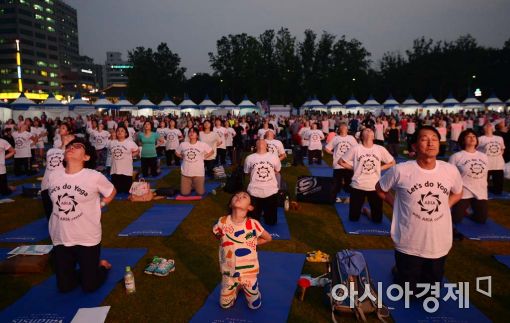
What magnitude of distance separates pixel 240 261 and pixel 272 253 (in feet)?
7.66

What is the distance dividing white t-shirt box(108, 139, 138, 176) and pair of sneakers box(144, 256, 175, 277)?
5.63 metres

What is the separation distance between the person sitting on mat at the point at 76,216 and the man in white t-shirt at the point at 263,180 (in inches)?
142

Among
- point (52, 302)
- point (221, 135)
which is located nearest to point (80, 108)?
point (221, 135)

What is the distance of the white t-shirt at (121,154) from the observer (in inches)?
440

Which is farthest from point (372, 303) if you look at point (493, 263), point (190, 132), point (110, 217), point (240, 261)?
point (190, 132)

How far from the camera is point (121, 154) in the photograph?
11188 millimetres

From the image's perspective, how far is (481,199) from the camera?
26.8ft

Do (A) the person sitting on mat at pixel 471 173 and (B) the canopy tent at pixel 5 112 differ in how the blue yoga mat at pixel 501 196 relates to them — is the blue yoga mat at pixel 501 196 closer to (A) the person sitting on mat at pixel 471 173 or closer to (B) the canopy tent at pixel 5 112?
(A) the person sitting on mat at pixel 471 173

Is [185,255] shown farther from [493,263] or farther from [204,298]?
[493,263]

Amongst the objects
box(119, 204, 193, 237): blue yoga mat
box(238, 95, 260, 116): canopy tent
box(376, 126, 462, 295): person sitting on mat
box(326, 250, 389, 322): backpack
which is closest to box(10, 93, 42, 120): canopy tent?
box(238, 95, 260, 116): canopy tent

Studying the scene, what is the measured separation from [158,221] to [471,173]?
7.31 metres

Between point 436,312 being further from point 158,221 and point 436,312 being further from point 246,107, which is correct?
point 246,107

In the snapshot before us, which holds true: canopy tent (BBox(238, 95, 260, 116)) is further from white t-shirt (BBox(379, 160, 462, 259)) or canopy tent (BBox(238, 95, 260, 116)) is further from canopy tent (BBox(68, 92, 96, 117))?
white t-shirt (BBox(379, 160, 462, 259))

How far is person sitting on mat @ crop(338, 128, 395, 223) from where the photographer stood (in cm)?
830
